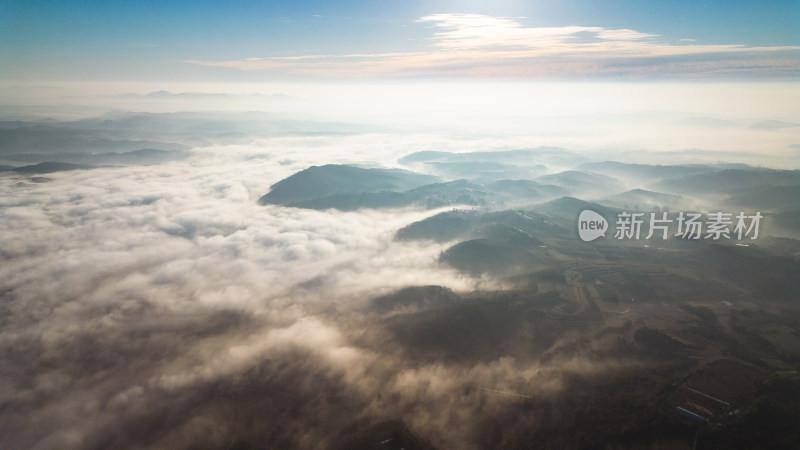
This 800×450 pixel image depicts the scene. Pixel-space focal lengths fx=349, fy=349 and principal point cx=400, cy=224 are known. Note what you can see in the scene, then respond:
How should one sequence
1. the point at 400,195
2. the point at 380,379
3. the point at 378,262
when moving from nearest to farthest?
1. the point at 380,379
2. the point at 378,262
3. the point at 400,195

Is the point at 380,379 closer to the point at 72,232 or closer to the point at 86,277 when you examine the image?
the point at 86,277

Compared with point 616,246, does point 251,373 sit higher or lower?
lower

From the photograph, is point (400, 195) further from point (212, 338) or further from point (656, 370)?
point (656, 370)

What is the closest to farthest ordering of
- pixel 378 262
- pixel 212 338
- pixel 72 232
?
pixel 212 338
pixel 378 262
pixel 72 232

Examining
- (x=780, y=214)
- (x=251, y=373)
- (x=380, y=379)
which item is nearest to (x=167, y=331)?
(x=251, y=373)

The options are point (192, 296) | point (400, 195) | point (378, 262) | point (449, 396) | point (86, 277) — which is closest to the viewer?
point (449, 396)

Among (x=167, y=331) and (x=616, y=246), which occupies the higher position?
(x=616, y=246)

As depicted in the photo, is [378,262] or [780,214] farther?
[780,214]

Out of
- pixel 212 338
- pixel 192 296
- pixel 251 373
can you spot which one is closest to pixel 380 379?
pixel 251 373

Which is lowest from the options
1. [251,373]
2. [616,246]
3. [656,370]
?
[251,373]
